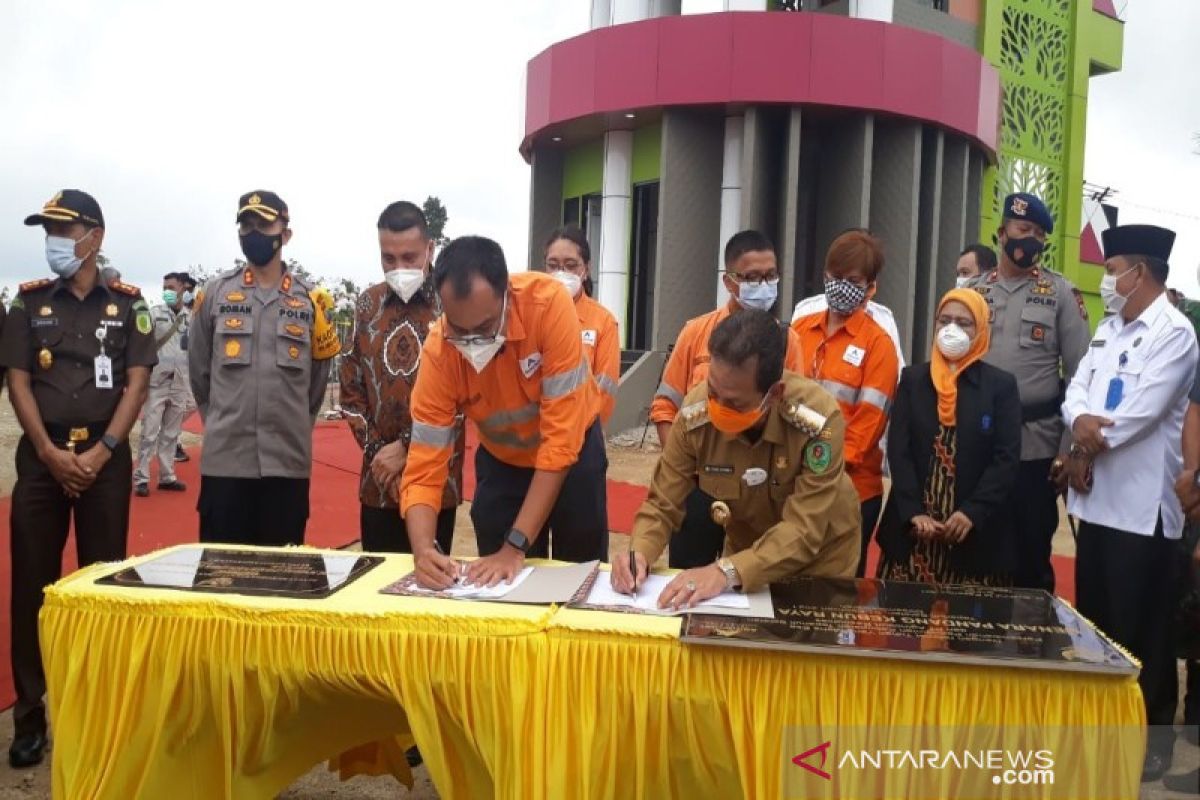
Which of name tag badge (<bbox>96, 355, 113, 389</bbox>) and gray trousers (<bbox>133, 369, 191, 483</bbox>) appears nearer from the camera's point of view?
name tag badge (<bbox>96, 355, 113, 389</bbox>)

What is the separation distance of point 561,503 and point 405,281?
38.1 inches

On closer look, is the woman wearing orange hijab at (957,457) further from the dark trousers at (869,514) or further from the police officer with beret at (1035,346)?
the police officer with beret at (1035,346)

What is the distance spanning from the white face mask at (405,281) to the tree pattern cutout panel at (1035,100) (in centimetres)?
1414

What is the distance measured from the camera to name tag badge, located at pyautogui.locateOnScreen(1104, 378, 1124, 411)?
2914 millimetres

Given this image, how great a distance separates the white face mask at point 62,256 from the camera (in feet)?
9.61

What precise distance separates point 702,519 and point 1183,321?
1684 mm

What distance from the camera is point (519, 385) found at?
2.55 metres

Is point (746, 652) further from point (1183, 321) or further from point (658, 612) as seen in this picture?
point (1183, 321)

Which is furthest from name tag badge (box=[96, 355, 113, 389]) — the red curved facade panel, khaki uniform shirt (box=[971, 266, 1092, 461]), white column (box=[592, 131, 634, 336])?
white column (box=[592, 131, 634, 336])

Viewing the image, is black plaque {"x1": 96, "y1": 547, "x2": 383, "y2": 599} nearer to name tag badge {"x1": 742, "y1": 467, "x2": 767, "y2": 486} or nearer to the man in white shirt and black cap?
name tag badge {"x1": 742, "y1": 467, "x2": 767, "y2": 486}

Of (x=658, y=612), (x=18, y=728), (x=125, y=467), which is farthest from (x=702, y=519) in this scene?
(x=18, y=728)

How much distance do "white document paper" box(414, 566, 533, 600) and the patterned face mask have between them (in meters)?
1.63

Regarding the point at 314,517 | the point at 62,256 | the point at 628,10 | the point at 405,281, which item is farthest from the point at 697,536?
the point at 628,10

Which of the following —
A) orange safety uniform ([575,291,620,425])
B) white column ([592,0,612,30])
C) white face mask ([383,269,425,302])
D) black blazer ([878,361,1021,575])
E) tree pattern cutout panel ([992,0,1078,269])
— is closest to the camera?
black blazer ([878,361,1021,575])
